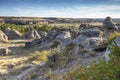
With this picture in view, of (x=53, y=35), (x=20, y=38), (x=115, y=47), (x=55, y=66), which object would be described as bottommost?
(x=20, y=38)

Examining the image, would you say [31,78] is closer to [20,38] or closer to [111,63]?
[111,63]

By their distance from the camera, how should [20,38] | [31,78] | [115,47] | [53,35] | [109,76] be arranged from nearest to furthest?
[109,76]
[115,47]
[31,78]
[53,35]
[20,38]

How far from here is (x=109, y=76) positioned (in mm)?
5812

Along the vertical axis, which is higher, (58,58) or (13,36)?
(58,58)

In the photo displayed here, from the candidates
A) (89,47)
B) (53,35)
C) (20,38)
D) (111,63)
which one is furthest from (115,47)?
(20,38)

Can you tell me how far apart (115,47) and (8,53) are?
1438 inches

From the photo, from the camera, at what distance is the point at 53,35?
47.7m

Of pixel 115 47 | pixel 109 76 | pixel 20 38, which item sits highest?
pixel 115 47

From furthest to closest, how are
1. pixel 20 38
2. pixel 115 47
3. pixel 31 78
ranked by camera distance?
pixel 20 38, pixel 31 78, pixel 115 47

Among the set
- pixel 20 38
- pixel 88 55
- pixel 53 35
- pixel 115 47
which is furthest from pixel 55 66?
pixel 20 38

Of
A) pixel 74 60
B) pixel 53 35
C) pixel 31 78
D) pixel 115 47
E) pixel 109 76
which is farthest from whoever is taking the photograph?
pixel 53 35

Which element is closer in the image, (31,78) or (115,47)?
(115,47)

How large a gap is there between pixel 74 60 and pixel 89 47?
248 cm

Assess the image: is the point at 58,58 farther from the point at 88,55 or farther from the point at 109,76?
the point at 109,76
